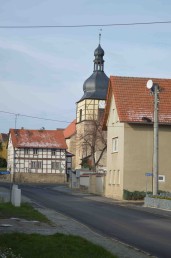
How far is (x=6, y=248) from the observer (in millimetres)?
10727

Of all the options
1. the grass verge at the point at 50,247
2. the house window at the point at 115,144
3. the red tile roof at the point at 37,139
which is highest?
the red tile roof at the point at 37,139

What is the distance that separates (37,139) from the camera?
96.2 meters

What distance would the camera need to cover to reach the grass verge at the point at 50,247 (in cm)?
1018

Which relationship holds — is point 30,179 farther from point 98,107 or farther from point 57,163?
point 98,107

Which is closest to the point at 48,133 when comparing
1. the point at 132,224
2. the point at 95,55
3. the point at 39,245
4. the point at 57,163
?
the point at 57,163

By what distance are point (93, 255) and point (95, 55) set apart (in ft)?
311

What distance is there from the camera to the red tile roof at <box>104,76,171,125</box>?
4241cm

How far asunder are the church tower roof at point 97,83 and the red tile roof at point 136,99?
59051 mm

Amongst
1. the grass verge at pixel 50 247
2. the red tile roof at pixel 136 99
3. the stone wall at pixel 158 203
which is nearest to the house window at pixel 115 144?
the red tile roof at pixel 136 99

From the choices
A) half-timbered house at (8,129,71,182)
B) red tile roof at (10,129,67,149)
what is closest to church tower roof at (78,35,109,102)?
red tile roof at (10,129,67,149)

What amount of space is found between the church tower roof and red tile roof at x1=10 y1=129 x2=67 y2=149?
1146 cm

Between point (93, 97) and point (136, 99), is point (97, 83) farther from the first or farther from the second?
point (136, 99)

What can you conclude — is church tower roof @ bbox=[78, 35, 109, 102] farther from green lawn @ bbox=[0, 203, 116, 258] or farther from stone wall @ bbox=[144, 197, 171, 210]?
green lawn @ bbox=[0, 203, 116, 258]

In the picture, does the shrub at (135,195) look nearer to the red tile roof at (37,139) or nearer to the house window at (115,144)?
the house window at (115,144)
